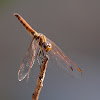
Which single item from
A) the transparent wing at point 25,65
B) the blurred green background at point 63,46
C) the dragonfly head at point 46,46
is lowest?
the transparent wing at point 25,65

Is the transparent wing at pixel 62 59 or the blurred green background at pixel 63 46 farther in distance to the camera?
the blurred green background at pixel 63 46

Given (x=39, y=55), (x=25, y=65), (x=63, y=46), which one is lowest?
(x=25, y=65)

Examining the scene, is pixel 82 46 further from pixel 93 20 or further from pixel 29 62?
pixel 29 62

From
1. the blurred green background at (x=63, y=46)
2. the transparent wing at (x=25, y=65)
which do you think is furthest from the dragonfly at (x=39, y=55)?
the blurred green background at (x=63, y=46)

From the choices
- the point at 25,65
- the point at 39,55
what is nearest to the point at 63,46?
the point at 39,55

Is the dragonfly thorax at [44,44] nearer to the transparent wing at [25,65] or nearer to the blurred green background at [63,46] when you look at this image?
the transparent wing at [25,65]

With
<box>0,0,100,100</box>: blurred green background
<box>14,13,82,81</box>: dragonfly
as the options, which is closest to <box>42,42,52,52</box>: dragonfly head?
<box>14,13,82,81</box>: dragonfly

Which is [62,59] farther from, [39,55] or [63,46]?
[63,46]

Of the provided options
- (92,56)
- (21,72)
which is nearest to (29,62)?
(21,72)
